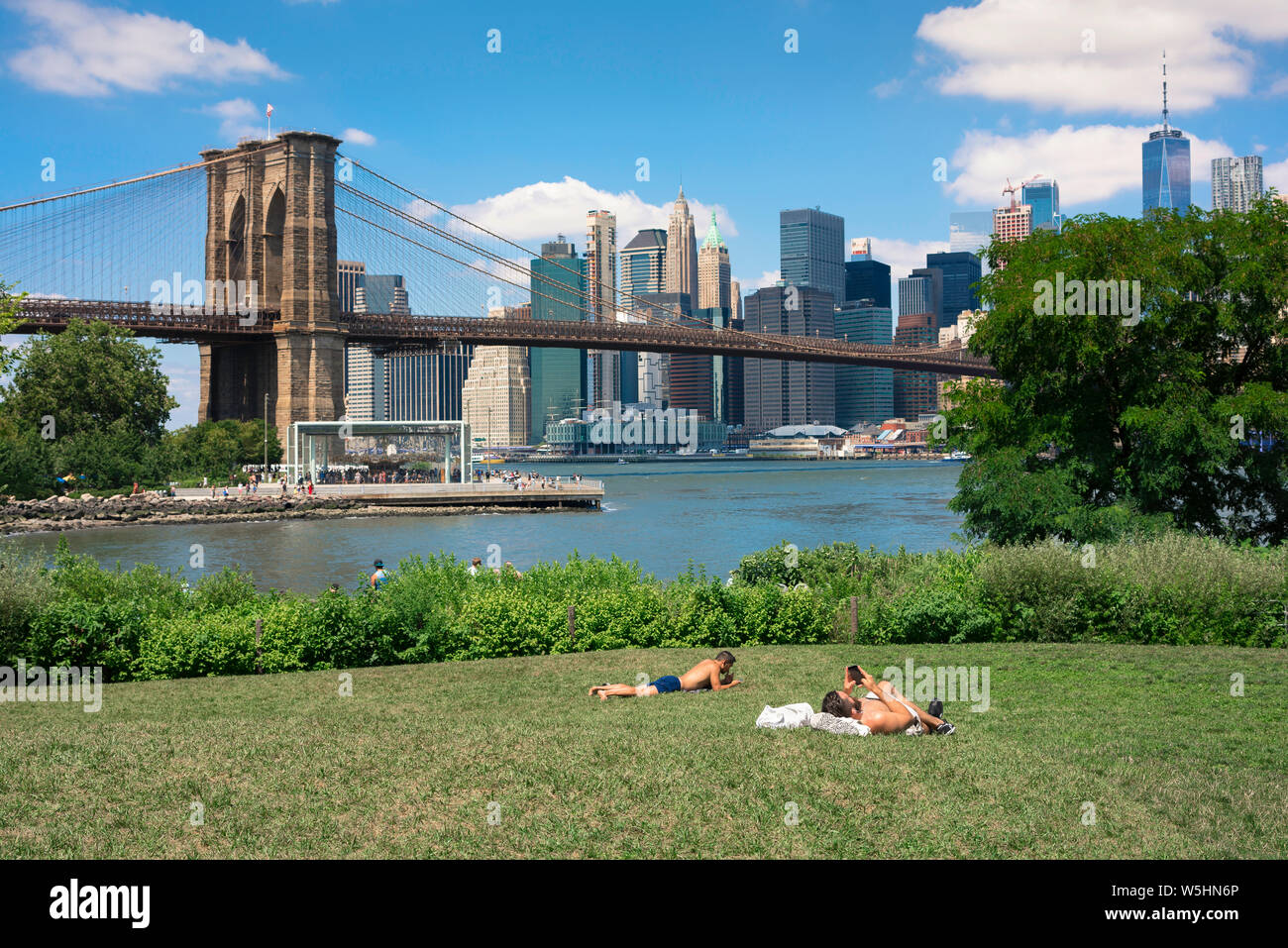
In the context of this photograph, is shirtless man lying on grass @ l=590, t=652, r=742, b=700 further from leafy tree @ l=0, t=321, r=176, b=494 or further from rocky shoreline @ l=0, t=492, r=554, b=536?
leafy tree @ l=0, t=321, r=176, b=494

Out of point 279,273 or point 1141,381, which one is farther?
point 279,273

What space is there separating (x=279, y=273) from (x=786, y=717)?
270 ft

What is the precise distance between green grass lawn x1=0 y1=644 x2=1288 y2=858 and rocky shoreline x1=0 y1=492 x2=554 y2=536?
1976 inches

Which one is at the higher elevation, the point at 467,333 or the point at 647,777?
the point at 467,333

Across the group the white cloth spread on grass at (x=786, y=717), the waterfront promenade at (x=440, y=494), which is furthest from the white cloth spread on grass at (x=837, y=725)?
the waterfront promenade at (x=440, y=494)

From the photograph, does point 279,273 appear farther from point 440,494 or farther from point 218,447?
point 440,494

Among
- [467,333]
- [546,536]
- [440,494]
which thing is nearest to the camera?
[546,536]

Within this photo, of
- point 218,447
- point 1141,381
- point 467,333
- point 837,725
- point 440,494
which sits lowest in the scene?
point 837,725

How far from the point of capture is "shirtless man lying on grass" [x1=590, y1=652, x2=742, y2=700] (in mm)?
12898

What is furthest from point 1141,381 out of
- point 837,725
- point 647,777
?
point 647,777

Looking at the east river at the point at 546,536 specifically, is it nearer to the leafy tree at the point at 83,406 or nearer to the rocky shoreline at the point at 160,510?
the rocky shoreline at the point at 160,510

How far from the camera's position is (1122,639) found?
1623 centimetres

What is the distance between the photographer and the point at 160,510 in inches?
2387
